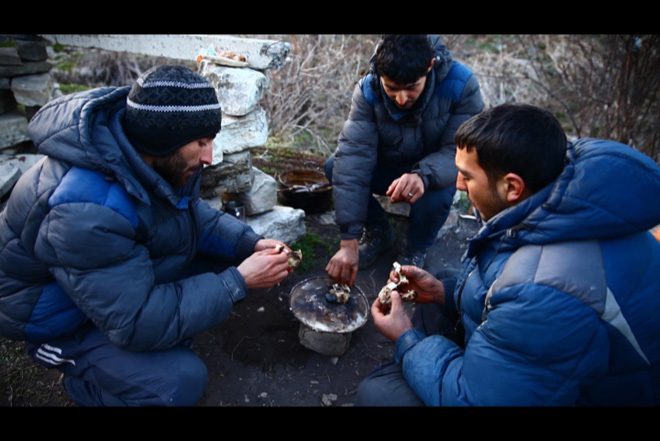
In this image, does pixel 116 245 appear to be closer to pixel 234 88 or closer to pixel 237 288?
pixel 237 288

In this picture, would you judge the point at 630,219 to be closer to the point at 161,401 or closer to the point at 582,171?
the point at 582,171

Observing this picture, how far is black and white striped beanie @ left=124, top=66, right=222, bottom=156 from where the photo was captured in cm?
200

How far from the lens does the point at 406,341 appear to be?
2197 millimetres

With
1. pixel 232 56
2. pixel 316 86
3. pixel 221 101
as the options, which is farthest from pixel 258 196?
pixel 316 86

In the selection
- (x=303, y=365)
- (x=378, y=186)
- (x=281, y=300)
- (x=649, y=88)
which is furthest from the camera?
(x=649, y=88)

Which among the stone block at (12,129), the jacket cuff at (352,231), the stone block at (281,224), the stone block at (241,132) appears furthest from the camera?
the stone block at (12,129)

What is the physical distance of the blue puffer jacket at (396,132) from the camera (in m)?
3.52

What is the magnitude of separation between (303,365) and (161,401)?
110cm

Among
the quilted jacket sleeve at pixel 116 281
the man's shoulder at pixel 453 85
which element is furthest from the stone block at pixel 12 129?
the man's shoulder at pixel 453 85

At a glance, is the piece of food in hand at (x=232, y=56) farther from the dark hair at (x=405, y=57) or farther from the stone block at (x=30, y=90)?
the stone block at (x=30, y=90)

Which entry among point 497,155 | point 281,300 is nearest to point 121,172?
point 497,155

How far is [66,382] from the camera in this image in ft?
8.03

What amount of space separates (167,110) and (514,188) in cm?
163

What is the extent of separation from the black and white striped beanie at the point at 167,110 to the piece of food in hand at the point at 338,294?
4.92 ft
